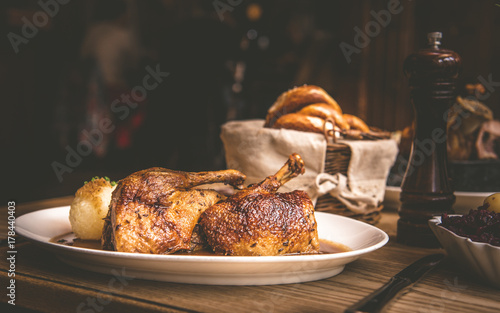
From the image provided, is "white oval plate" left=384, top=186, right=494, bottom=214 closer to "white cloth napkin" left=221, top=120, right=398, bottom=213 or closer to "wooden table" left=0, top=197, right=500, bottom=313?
"white cloth napkin" left=221, top=120, right=398, bottom=213

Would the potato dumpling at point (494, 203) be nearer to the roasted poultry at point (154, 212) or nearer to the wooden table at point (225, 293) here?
the wooden table at point (225, 293)

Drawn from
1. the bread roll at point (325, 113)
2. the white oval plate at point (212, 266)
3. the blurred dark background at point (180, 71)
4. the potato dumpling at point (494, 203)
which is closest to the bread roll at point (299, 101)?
the bread roll at point (325, 113)

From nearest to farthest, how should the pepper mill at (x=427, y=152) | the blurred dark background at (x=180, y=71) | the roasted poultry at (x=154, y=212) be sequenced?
the roasted poultry at (x=154, y=212) → the pepper mill at (x=427, y=152) → the blurred dark background at (x=180, y=71)

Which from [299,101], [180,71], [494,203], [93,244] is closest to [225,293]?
[93,244]

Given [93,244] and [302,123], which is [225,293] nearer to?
[93,244]

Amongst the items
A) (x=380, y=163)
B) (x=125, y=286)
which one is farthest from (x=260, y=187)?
(x=380, y=163)

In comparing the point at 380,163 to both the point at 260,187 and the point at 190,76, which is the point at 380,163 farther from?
the point at 190,76

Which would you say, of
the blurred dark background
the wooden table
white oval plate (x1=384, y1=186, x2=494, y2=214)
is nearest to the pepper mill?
the wooden table
